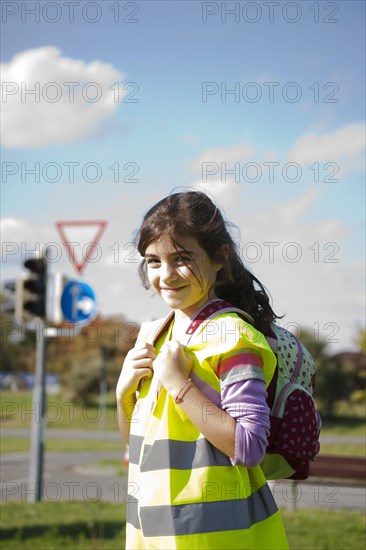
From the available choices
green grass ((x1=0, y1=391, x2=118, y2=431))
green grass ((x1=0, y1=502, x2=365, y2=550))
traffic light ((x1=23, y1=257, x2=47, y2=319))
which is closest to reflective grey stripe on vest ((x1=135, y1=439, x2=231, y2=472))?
green grass ((x1=0, y1=502, x2=365, y2=550))

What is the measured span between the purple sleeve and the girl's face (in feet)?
0.97

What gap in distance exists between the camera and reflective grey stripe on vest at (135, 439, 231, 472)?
2.10 m

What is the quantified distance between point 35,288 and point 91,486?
498 cm

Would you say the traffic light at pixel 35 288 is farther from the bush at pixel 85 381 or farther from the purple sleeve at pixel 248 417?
the bush at pixel 85 381

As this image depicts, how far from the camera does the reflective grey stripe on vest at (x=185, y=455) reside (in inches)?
82.7

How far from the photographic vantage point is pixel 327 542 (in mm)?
6801

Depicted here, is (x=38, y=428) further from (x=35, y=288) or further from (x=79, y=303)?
(x=35, y=288)

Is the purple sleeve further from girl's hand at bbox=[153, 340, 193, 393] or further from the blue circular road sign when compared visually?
the blue circular road sign

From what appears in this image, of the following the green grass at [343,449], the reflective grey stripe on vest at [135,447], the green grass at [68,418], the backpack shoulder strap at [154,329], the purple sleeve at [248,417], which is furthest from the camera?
the green grass at [68,418]

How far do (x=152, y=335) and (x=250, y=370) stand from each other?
0.39 m

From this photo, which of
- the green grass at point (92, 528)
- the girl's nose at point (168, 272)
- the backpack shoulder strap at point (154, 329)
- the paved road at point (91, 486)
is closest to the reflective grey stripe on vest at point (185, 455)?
the backpack shoulder strap at point (154, 329)

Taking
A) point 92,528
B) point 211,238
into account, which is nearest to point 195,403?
point 211,238

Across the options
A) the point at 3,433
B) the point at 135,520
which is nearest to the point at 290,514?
the point at 135,520

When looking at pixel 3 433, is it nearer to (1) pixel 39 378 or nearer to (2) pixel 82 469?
(2) pixel 82 469
